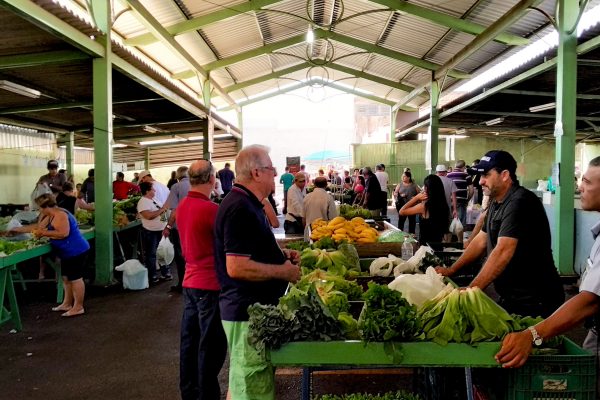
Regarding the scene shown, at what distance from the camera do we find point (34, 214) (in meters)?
8.79

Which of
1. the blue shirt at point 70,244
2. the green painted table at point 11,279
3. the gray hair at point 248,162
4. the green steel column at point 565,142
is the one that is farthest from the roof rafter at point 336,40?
the gray hair at point 248,162

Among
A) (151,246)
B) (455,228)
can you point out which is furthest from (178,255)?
(455,228)

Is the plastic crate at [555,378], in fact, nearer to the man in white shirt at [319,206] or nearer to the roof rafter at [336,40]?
the man in white shirt at [319,206]

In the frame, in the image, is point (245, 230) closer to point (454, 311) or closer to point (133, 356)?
point (454, 311)

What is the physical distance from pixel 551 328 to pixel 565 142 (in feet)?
23.0

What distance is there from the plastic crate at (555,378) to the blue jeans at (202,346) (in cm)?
200

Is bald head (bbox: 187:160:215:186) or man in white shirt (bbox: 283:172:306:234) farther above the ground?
bald head (bbox: 187:160:215:186)

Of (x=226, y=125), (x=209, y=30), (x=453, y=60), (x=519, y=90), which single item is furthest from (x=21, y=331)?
(x=226, y=125)

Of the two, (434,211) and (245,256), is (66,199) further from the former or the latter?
(245,256)

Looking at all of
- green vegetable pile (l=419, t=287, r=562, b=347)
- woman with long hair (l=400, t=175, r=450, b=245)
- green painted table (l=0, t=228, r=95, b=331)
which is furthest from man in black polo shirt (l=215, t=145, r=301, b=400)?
woman with long hair (l=400, t=175, r=450, b=245)

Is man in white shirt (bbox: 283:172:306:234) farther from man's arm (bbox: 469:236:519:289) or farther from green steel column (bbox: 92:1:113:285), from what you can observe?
man's arm (bbox: 469:236:519:289)

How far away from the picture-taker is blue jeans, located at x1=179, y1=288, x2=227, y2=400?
358 cm

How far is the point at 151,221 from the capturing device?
887cm

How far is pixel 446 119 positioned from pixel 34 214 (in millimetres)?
13795
